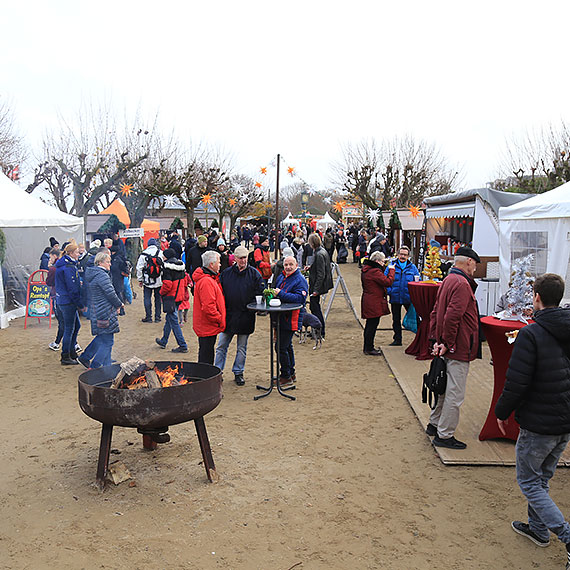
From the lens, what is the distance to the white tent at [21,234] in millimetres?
12039

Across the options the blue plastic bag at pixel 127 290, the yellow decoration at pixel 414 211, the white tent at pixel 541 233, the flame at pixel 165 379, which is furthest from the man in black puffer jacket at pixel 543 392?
the yellow decoration at pixel 414 211

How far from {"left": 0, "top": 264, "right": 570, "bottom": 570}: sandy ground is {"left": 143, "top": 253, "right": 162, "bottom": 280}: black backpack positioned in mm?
4635

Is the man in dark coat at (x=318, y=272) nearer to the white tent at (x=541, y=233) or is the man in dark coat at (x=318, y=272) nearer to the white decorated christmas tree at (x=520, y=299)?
the white tent at (x=541, y=233)

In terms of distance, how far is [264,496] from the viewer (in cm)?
448

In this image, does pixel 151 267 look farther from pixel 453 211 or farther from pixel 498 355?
pixel 453 211

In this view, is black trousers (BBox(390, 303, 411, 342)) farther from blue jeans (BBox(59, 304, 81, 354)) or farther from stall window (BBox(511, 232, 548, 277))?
blue jeans (BBox(59, 304, 81, 354))

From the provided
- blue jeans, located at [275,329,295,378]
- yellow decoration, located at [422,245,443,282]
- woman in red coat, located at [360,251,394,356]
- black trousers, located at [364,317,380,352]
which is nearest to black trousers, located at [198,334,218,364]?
blue jeans, located at [275,329,295,378]

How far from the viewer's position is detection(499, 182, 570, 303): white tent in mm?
8344

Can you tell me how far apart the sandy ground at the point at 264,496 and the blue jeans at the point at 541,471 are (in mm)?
291

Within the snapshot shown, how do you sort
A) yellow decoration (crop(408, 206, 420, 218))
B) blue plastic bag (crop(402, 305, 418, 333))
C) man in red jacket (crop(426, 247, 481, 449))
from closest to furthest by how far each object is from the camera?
man in red jacket (crop(426, 247, 481, 449)) < blue plastic bag (crop(402, 305, 418, 333)) < yellow decoration (crop(408, 206, 420, 218))

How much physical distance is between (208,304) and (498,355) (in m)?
3.40

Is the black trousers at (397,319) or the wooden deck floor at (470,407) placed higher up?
the black trousers at (397,319)

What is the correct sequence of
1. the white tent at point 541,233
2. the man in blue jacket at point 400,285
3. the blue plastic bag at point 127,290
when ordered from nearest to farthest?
the white tent at point 541,233
the man in blue jacket at point 400,285
the blue plastic bag at point 127,290

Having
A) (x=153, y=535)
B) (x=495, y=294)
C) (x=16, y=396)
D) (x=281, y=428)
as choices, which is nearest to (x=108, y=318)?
(x=16, y=396)
